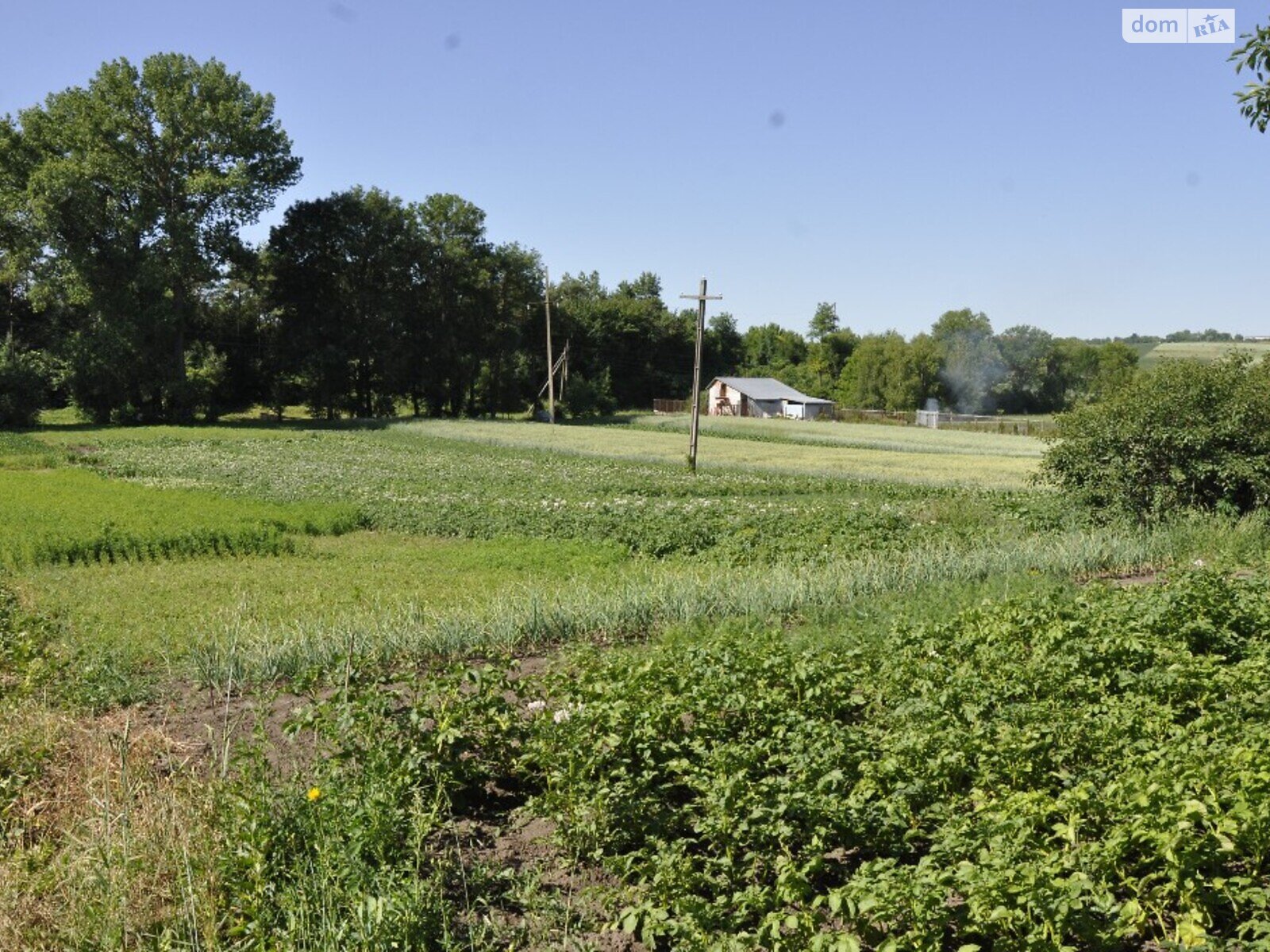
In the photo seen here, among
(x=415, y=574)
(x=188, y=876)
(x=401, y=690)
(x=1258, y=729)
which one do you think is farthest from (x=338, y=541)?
(x=1258, y=729)

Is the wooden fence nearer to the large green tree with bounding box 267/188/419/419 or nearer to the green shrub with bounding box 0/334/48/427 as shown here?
the large green tree with bounding box 267/188/419/419

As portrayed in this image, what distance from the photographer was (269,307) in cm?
6881

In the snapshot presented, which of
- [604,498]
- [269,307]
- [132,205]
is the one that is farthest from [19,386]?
[604,498]

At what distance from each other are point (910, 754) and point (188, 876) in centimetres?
373

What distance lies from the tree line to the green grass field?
36384 millimetres

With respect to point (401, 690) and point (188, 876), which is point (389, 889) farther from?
point (401, 690)

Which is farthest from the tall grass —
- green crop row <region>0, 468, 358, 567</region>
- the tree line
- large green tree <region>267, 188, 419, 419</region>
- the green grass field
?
large green tree <region>267, 188, 419, 419</region>

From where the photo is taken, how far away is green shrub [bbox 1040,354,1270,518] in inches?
642

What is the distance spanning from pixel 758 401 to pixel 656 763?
9042 centimetres

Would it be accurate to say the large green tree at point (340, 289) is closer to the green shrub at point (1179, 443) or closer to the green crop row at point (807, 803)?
the green shrub at point (1179, 443)

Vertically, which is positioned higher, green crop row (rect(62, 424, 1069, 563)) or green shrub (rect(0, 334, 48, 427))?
green shrub (rect(0, 334, 48, 427))

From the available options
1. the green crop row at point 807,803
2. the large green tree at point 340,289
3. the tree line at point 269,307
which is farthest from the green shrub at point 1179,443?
the large green tree at point 340,289

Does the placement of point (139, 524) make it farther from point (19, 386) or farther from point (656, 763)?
point (19, 386)

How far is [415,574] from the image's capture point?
1509 centimetres
